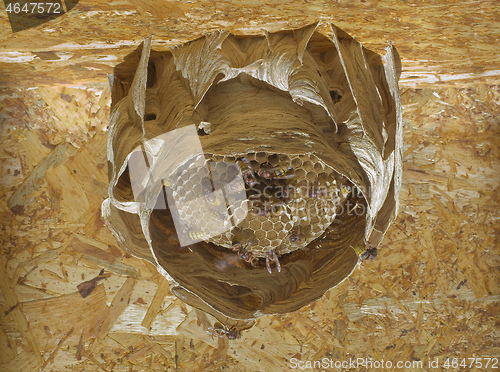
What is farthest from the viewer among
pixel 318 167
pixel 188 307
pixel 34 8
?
pixel 188 307

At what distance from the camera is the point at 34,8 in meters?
1.14

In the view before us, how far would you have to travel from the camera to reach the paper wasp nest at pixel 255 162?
111 centimetres

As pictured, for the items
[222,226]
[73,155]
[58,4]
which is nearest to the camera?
[58,4]

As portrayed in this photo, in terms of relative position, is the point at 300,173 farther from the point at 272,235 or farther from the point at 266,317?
the point at 266,317

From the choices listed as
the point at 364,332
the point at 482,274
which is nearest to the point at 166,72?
the point at 364,332

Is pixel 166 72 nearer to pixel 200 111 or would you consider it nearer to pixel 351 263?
pixel 200 111

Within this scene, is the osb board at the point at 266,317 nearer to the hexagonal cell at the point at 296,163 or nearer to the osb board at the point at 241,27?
the osb board at the point at 241,27

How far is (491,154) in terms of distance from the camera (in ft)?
5.73

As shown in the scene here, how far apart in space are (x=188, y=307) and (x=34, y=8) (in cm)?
119

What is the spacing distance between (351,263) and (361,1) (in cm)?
72

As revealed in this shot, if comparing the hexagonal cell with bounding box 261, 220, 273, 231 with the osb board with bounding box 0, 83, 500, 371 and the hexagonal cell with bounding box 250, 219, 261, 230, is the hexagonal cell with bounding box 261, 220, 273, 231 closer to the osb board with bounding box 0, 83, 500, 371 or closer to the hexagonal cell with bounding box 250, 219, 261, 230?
the hexagonal cell with bounding box 250, 219, 261, 230

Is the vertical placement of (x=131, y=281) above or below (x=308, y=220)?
below

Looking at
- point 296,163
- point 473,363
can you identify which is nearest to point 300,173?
point 296,163

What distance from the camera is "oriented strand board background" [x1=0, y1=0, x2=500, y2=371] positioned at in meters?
1.70
